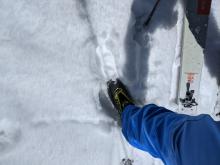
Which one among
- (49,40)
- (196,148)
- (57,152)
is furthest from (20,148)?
(196,148)

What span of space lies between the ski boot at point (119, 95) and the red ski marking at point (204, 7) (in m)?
0.48

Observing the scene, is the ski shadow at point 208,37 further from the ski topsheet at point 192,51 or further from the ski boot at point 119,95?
the ski boot at point 119,95

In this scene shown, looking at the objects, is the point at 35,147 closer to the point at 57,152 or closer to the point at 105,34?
the point at 57,152

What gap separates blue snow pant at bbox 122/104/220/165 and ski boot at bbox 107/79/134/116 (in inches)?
6.2

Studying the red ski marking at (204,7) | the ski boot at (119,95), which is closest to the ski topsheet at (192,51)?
the red ski marking at (204,7)

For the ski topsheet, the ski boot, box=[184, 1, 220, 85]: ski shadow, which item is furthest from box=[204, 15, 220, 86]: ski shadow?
the ski boot

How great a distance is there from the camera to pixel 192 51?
152 centimetres

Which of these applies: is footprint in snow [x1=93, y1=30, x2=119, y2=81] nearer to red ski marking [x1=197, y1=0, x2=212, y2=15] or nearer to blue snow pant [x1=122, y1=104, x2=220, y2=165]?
blue snow pant [x1=122, y1=104, x2=220, y2=165]

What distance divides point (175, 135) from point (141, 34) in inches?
25.9

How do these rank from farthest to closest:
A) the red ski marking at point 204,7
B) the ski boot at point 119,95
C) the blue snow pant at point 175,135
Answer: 1. the ski boot at point 119,95
2. the red ski marking at point 204,7
3. the blue snow pant at point 175,135

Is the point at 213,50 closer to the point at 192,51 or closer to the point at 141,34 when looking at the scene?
the point at 192,51

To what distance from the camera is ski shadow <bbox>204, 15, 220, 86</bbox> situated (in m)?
1.62

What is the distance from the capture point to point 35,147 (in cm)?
156

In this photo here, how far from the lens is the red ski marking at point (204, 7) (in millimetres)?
1425
